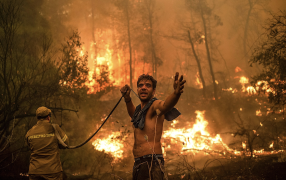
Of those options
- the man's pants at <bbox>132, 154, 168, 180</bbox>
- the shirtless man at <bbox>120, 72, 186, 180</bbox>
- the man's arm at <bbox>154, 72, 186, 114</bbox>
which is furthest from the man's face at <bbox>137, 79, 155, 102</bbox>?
the man's pants at <bbox>132, 154, 168, 180</bbox>

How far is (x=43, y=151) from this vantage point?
10.8 ft

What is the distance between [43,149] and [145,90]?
214 cm

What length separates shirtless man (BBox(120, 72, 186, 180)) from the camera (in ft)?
7.45

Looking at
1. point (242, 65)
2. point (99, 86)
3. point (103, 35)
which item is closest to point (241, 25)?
point (242, 65)

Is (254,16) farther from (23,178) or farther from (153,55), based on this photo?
(23,178)

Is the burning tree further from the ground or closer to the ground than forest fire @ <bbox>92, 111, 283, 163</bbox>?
further from the ground

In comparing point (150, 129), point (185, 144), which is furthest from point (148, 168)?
point (185, 144)

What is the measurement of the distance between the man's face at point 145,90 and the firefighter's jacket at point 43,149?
1.94 meters

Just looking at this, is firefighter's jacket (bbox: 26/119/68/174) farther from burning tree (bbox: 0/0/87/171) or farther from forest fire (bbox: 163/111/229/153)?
forest fire (bbox: 163/111/229/153)

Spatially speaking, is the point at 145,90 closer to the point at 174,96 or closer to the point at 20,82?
the point at 174,96

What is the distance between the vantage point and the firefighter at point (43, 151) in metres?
3.19

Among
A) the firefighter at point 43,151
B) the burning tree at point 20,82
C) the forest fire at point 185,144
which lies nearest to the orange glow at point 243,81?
the forest fire at point 185,144

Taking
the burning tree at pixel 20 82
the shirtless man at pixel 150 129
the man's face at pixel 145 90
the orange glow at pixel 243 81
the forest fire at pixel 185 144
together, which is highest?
the orange glow at pixel 243 81

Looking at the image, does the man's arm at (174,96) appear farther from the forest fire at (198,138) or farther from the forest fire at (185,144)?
the forest fire at (185,144)
